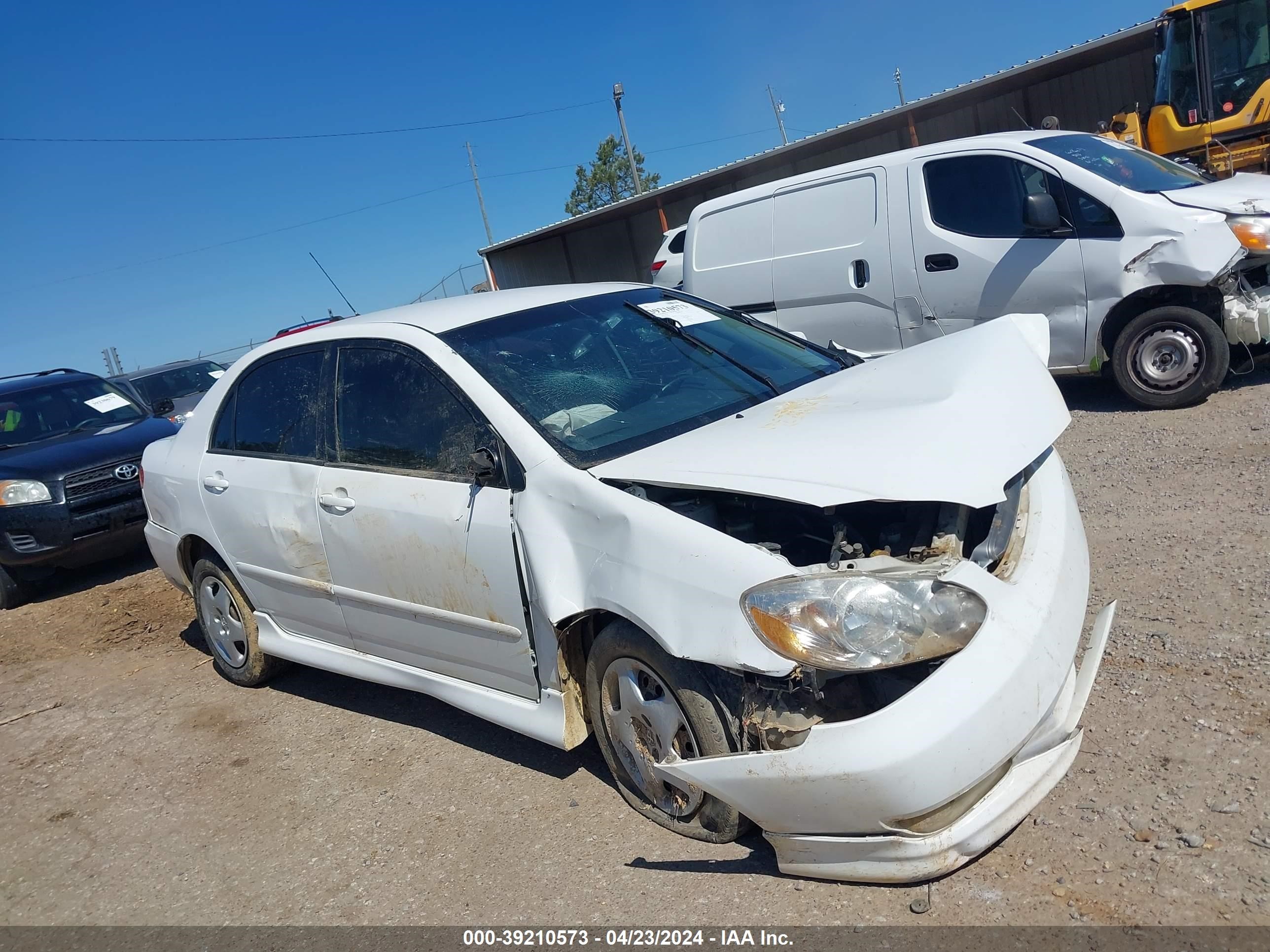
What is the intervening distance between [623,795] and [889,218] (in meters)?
5.48

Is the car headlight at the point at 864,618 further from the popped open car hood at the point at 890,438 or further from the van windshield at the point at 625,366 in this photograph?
the van windshield at the point at 625,366

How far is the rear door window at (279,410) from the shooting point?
13.4ft

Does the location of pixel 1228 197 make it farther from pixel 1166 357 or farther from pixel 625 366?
pixel 625 366

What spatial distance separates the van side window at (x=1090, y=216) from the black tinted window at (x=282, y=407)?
16.8 feet

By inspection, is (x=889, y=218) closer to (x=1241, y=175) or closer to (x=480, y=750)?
(x=1241, y=175)

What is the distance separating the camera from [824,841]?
2.45 meters

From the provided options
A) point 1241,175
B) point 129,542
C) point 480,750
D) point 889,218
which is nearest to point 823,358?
point 480,750

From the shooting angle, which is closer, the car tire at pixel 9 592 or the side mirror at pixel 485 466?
the side mirror at pixel 485 466

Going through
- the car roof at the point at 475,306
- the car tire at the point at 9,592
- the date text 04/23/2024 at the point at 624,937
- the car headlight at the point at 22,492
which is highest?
the car roof at the point at 475,306

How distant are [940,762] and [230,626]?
12.4ft

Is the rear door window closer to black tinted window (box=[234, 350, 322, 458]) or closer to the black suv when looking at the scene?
black tinted window (box=[234, 350, 322, 458])

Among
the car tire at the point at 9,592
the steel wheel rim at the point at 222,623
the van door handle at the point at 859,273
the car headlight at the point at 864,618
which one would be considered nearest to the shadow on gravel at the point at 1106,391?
the van door handle at the point at 859,273

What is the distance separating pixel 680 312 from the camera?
4188mm

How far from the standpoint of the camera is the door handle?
12.2 feet
